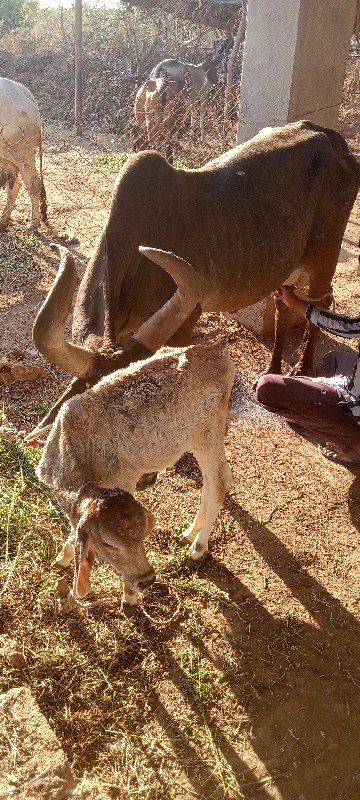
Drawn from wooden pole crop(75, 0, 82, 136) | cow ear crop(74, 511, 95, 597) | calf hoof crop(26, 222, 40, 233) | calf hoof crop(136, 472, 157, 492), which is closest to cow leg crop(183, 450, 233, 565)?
calf hoof crop(136, 472, 157, 492)

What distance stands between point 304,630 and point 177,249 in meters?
2.83

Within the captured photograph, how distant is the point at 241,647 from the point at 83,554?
1.47m

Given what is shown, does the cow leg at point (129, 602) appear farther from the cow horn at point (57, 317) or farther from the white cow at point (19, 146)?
the white cow at point (19, 146)

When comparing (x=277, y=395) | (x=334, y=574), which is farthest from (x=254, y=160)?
(x=334, y=574)

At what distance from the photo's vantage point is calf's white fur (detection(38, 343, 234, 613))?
264cm

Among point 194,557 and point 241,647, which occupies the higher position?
point 194,557

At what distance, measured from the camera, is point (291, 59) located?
5852 millimetres

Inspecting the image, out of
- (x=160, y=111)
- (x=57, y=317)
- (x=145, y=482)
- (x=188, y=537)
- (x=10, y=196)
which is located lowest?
(x=188, y=537)

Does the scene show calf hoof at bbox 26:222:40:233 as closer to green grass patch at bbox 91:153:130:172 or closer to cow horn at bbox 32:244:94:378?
green grass patch at bbox 91:153:130:172

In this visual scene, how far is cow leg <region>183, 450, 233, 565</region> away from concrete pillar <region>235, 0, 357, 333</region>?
336 cm

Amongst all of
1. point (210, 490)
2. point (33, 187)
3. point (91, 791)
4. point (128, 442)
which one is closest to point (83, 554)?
point (128, 442)

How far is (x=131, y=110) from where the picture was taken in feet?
53.6

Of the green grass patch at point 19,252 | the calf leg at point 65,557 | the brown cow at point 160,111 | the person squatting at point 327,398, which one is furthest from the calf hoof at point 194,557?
the brown cow at point 160,111

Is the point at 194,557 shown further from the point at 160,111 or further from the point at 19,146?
the point at 160,111
